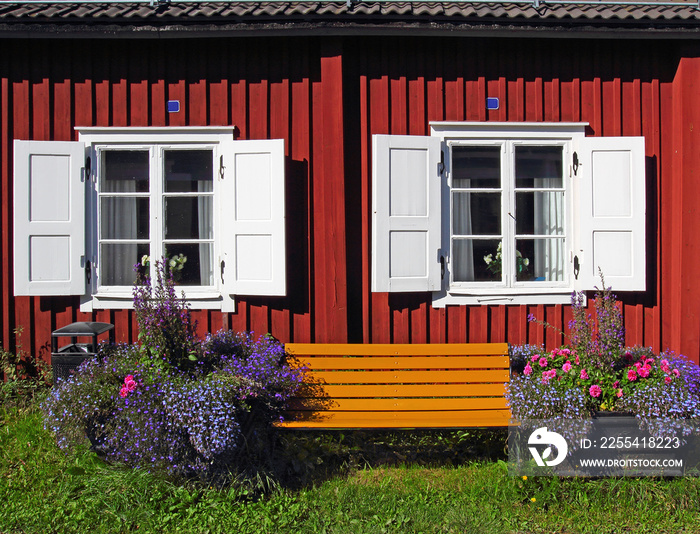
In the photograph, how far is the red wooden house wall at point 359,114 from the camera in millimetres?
5293

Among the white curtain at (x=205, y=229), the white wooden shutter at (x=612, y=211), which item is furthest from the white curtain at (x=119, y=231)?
the white wooden shutter at (x=612, y=211)

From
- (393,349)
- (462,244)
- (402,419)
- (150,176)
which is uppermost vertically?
(150,176)

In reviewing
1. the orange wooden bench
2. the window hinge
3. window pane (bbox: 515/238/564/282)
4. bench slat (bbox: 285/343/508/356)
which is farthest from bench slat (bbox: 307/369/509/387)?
the window hinge

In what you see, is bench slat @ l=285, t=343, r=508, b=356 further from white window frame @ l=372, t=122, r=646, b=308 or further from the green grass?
the green grass

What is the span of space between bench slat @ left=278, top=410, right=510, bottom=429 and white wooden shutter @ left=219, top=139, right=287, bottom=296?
4.11ft

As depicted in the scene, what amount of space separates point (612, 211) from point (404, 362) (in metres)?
2.41

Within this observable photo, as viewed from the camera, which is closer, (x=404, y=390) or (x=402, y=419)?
(x=402, y=419)

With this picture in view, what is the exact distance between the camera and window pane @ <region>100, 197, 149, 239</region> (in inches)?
214

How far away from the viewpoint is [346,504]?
392 centimetres

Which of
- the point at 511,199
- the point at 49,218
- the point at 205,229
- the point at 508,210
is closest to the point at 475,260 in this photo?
the point at 508,210

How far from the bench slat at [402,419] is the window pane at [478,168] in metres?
2.15

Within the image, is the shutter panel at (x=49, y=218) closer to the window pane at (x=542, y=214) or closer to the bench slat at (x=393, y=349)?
the bench slat at (x=393, y=349)

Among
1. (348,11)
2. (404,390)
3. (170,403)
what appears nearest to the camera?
(170,403)

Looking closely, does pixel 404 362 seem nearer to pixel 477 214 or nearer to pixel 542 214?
pixel 477 214
